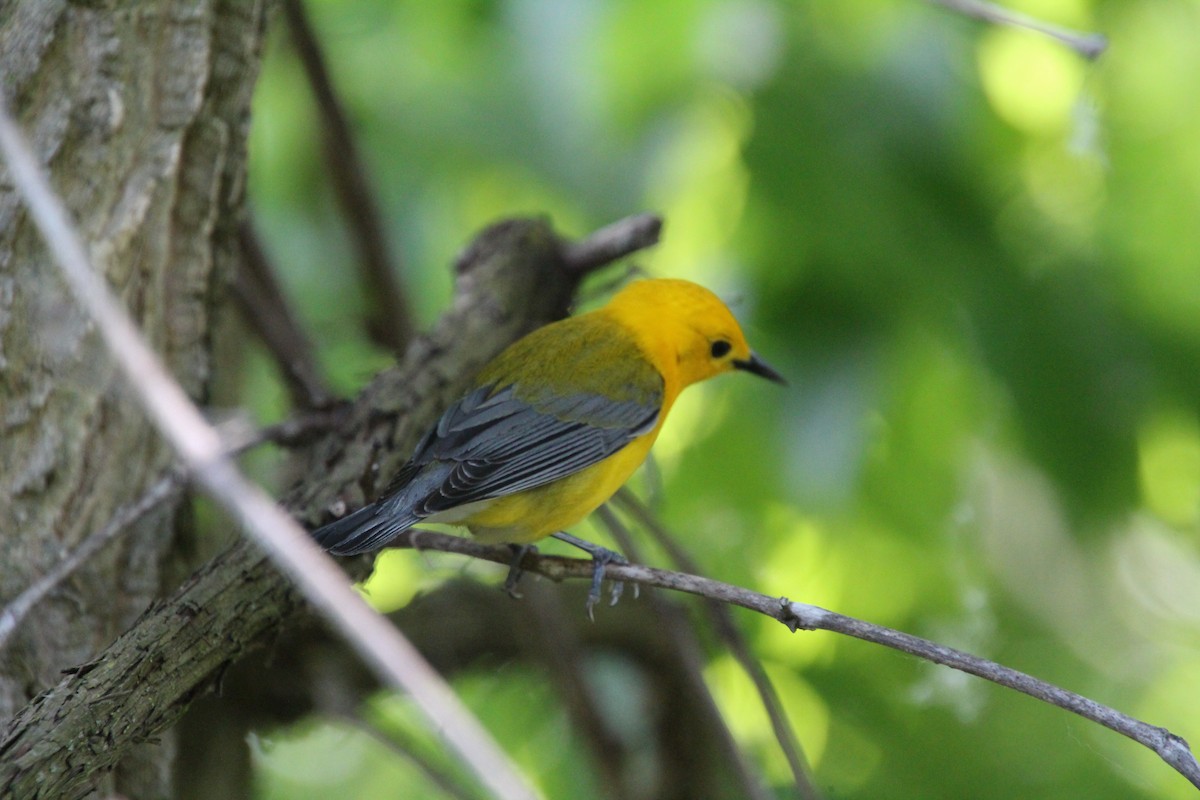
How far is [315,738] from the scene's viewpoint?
507 cm

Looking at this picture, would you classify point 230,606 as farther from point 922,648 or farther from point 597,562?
point 922,648

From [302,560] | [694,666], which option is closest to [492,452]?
[694,666]

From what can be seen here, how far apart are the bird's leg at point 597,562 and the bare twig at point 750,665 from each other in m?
0.15

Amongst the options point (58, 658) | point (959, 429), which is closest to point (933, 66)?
point (959, 429)

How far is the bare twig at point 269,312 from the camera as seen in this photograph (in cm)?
388

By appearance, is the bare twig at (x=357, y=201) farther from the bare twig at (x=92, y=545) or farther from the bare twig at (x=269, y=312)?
Result: the bare twig at (x=92, y=545)

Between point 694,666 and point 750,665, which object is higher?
point 750,665

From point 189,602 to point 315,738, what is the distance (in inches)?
118

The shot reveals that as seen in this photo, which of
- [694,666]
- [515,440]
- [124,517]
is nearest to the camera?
[124,517]

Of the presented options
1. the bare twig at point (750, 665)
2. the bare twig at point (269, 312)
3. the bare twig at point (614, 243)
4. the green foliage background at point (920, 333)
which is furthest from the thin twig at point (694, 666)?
the bare twig at point (269, 312)

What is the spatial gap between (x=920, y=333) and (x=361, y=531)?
1.80 metres

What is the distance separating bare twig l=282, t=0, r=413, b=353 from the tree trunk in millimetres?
974

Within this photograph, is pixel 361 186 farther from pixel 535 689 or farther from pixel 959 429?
pixel 959 429

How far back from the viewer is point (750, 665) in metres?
3.10
